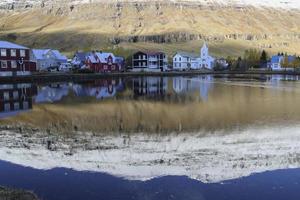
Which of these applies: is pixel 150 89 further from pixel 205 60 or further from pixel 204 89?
pixel 205 60

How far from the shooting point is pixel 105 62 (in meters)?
118

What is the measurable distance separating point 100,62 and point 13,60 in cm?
3972

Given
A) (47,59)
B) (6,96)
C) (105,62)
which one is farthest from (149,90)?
(47,59)

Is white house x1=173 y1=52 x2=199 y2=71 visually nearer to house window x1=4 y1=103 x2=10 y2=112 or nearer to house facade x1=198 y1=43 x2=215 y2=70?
house facade x1=198 y1=43 x2=215 y2=70

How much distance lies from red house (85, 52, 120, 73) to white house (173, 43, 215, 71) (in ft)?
107

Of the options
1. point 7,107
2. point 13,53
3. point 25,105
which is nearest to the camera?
point 7,107

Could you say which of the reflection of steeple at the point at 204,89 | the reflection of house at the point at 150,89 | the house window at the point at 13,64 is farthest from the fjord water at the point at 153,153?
the house window at the point at 13,64

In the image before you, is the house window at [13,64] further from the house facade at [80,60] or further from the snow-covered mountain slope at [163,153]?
the snow-covered mountain slope at [163,153]

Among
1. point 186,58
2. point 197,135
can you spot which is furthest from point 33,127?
point 186,58

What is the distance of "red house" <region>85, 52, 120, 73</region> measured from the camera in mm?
114438

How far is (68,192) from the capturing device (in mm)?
14625

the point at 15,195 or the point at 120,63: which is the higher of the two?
the point at 120,63

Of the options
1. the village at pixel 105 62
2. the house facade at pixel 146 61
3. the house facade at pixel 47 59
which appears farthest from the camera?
the house facade at pixel 146 61

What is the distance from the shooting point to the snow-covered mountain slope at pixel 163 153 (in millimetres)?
17406
